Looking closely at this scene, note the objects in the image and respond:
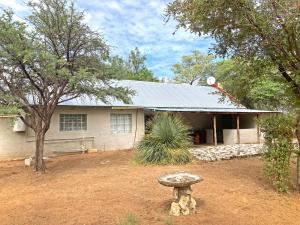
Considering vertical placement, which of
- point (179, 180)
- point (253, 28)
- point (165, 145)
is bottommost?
point (179, 180)

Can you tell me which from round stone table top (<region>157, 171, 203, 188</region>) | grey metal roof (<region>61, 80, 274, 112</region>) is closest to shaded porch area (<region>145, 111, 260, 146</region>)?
grey metal roof (<region>61, 80, 274, 112</region>)

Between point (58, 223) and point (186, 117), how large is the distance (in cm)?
1620

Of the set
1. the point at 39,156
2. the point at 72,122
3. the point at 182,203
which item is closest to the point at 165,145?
the point at 39,156

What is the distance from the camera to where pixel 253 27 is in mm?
6867

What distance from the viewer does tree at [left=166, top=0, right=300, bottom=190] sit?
21.6 feet

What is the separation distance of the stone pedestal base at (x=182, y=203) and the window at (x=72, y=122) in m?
10.8

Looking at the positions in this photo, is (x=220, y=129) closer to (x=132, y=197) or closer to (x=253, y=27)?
(x=253, y=27)

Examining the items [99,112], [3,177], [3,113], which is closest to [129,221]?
[3,113]

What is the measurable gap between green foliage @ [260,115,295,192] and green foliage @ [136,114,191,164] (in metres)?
4.75

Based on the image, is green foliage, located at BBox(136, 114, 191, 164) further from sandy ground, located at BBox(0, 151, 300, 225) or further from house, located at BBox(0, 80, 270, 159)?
house, located at BBox(0, 80, 270, 159)

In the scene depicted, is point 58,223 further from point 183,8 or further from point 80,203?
point 183,8

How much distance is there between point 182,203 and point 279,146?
2747 millimetres

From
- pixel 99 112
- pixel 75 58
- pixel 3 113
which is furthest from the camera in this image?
pixel 99 112

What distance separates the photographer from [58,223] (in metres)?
5.43
